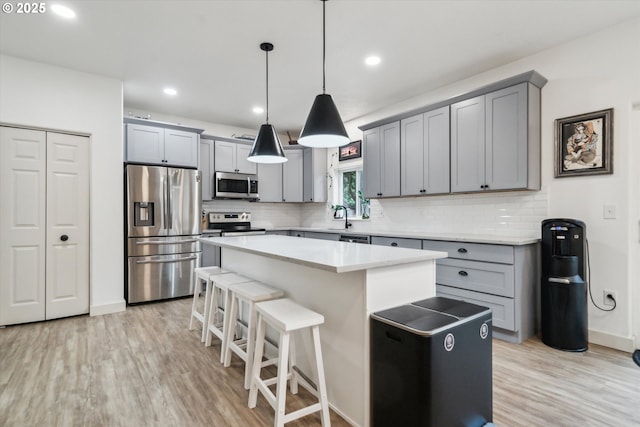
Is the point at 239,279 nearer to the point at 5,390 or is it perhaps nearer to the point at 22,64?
the point at 5,390

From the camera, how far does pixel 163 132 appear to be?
4.62 meters

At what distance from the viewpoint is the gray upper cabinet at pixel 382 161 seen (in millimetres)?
4258

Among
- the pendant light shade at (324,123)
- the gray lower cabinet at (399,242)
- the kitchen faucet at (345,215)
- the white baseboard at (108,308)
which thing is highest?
the pendant light shade at (324,123)

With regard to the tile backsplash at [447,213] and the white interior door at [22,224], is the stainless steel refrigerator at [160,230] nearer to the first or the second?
the white interior door at [22,224]

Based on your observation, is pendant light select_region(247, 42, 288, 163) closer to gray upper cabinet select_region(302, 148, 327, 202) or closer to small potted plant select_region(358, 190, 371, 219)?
small potted plant select_region(358, 190, 371, 219)

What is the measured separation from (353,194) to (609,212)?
11.2 ft

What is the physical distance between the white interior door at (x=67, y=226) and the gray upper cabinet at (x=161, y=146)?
0.71 m

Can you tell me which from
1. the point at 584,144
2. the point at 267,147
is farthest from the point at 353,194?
the point at 584,144

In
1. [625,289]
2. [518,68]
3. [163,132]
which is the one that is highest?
[518,68]

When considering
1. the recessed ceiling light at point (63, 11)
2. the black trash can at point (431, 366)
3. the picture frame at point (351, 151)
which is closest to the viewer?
the black trash can at point (431, 366)

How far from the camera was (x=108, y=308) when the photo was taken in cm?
379

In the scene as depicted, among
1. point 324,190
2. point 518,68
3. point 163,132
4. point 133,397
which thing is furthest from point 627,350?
point 163,132

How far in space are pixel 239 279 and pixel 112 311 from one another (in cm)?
216

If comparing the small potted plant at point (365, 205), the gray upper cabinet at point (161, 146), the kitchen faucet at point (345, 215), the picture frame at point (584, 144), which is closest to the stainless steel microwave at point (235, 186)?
the gray upper cabinet at point (161, 146)
